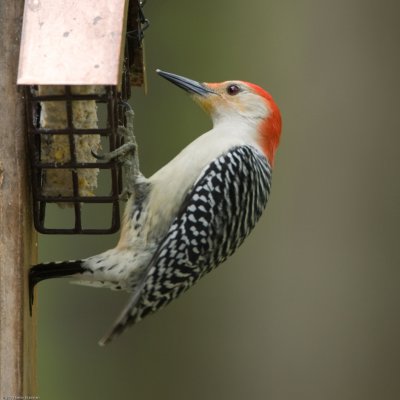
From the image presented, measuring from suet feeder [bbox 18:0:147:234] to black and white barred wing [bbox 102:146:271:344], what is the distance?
10.8 inches

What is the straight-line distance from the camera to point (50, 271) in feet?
11.5

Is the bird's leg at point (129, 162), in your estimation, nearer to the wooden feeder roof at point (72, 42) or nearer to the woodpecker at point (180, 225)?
the woodpecker at point (180, 225)

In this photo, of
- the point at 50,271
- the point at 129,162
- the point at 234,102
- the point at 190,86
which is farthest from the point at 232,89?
the point at 50,271

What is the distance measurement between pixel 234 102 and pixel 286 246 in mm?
2276

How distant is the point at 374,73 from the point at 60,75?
390 centimetres

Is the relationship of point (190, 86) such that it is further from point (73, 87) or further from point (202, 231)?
point (73, 87)

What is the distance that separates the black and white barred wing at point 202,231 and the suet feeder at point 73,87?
0.27 meters

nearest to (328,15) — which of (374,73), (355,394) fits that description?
(374,73)

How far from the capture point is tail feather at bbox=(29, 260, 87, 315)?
347cm

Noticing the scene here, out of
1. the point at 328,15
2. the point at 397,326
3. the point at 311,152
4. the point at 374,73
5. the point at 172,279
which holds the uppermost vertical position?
the point at 328,15

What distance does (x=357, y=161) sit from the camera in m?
6.48

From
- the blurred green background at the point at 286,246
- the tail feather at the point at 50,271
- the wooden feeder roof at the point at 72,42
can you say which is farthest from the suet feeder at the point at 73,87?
the blurred green background at the point at 286,246

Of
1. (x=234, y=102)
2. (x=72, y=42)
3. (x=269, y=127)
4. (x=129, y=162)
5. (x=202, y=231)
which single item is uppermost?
(x=72, y=42)

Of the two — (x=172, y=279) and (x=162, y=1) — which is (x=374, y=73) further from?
(x=172, y=279)
